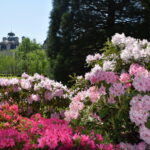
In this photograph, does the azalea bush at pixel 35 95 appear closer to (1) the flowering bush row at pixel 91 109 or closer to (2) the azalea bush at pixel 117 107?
(1) the flowering bush row at pixel 91 109

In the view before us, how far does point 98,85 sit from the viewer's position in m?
4.62

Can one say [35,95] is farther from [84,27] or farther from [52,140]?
[84,27]

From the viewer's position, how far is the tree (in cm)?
1736

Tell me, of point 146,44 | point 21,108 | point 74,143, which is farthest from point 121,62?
point 74,143

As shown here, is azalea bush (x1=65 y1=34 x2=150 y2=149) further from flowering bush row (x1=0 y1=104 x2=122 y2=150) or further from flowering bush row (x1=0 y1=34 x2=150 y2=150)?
flowering bush row (x1=0 y1=104 x2=122 y2=150)

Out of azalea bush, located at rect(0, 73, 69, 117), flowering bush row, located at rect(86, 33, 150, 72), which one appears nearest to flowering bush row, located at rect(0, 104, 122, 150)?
flowering bush row, located at rect(86, 33, 150, 72)

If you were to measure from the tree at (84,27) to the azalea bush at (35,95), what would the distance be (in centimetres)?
1019

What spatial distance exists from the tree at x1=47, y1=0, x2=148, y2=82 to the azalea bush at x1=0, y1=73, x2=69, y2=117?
10.2m

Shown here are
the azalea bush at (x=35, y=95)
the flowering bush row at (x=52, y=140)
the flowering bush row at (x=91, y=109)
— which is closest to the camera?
the flowering bush row at (x=52, y=140)

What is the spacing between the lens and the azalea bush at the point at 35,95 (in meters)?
6.61

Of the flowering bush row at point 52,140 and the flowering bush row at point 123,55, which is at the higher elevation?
the flowering bush row at point 123,55

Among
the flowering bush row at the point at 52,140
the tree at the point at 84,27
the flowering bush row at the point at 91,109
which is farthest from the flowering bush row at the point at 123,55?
the tree at the point at 84,27

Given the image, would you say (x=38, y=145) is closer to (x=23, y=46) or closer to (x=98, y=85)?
(x=98, y=85)

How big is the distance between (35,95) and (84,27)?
37.7ft
